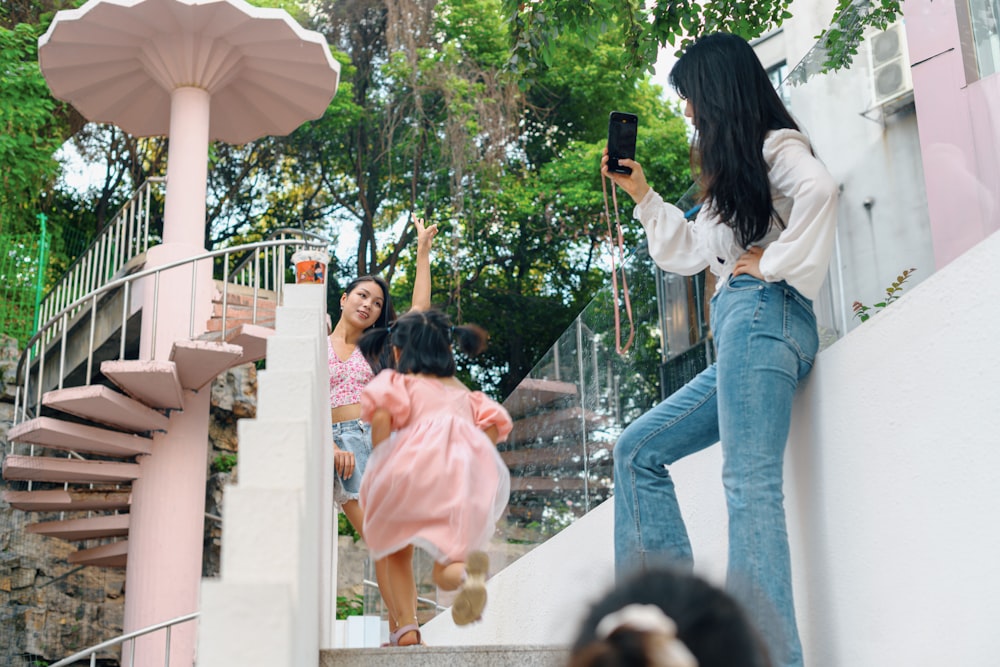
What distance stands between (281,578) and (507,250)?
51.3 feet

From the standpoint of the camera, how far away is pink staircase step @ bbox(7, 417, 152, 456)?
9219mm

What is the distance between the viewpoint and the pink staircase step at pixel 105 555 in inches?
427

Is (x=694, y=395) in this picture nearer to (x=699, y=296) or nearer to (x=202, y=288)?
(x=699, y=296)

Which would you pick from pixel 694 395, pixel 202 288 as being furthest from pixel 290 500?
pixel 202 288

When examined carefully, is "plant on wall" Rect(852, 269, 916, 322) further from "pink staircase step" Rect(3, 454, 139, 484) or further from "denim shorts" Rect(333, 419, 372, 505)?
"pink staircase step" Rect(3, 454, 139, 484)

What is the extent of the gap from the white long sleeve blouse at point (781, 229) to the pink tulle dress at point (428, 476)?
3.28 feet

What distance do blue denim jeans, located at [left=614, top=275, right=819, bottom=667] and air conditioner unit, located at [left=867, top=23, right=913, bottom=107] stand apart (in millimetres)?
1083

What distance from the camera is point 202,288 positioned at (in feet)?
31.6

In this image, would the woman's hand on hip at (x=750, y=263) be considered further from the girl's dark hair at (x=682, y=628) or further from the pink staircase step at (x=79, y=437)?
the pink staircase step at (x=79, y=437)

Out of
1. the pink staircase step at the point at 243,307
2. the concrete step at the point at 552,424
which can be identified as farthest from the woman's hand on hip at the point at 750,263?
the pink staircase step at the point at 243,307

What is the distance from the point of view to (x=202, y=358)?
8.88 m


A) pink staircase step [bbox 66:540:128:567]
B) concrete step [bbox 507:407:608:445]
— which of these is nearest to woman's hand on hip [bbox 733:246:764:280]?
concrete step [bbox 507:407:608:445]

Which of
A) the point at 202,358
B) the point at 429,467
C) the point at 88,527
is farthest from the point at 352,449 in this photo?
the point at 88,527

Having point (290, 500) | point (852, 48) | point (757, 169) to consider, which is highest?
point (852, 48)
